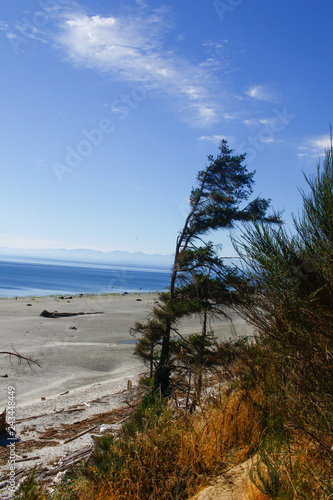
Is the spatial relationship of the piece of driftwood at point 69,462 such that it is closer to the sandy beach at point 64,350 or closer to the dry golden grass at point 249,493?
the sandy beach at point 64,350

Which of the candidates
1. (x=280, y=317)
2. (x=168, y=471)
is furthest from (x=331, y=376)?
(x=168, y=471)

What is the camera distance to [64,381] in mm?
13984

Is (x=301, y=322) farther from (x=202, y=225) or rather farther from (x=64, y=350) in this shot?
(x=64, y=350)

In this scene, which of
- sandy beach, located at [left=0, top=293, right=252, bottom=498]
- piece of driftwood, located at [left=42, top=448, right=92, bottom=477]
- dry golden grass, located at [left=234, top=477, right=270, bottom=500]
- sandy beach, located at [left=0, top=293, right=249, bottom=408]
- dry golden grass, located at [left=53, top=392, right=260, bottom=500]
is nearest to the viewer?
dry golden grass, located at [left=234, top=477, right=270, bottom=500]

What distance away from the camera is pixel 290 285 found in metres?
3.84

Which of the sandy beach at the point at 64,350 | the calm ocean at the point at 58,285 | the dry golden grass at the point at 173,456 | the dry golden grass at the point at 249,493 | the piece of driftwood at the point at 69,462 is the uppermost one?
→ the dry golden grass at the point at 249,493

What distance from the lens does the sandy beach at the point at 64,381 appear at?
767cm

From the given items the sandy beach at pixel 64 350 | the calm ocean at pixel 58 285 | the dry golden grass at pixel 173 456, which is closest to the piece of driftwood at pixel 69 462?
the dry golden grass at pixel 173 456

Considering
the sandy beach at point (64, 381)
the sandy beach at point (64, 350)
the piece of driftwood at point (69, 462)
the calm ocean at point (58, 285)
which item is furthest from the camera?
the calm ocean at point (58, 285)

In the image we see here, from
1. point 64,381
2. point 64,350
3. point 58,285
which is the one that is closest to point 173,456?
point 64,381

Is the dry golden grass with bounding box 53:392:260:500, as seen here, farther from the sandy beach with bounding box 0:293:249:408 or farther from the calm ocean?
the calm ocean

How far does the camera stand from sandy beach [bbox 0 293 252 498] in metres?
7.67

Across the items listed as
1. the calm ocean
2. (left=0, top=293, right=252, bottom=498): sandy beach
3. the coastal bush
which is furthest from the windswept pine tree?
the calm ocean

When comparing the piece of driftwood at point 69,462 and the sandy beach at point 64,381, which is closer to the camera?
the piece of driftwood at point 69,462
